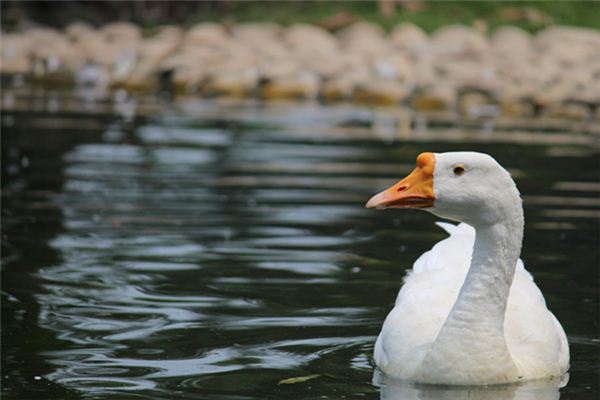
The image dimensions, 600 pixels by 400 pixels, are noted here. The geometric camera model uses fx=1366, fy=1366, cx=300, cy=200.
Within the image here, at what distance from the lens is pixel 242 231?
36.7 ft

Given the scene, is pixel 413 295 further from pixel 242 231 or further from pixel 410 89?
pixel 410 89

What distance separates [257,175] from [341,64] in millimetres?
11235

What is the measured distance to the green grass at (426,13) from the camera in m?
29.6

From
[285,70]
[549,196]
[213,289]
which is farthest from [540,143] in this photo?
[213,289]

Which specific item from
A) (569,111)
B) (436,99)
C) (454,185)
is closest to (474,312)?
(454,185)

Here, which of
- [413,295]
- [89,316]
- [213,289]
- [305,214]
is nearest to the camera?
[413,295]

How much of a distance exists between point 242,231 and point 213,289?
2.28m

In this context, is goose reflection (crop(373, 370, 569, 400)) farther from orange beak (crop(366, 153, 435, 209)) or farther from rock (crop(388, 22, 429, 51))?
rock (crop(388, 22, 429, 51))

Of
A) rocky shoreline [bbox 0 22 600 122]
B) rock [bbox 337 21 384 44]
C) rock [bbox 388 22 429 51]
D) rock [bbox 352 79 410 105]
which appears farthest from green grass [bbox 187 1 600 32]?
rock [bbox 352 79 410 105]

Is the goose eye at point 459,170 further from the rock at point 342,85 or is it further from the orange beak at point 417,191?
the rock at point 342,85

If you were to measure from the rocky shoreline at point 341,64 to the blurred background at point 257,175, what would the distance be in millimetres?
61

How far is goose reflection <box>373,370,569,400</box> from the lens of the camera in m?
6.34

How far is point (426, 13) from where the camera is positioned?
30016 mm

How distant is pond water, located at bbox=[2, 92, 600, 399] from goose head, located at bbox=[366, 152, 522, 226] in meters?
0.88
